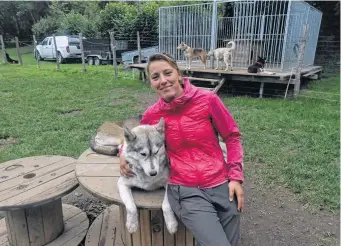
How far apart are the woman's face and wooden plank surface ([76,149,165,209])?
2.48ft

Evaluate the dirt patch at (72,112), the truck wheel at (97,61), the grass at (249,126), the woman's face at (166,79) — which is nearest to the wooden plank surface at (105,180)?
the woman's face at (166,79)

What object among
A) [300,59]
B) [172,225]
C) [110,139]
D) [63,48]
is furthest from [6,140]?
[63,48]

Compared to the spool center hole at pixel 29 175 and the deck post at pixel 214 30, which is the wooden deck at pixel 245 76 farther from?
the spool center hole at pixel 29 175

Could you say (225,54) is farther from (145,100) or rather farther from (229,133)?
(229,133)

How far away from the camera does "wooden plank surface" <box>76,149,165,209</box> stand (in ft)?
6.89

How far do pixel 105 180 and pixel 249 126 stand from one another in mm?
4149

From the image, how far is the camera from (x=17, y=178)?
2.79 m

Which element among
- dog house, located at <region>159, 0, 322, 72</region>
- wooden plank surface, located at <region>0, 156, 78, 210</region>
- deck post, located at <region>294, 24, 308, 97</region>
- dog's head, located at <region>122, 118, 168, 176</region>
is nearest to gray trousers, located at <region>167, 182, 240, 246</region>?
dog's head, located at <region>122, 118, 168, 176</region>

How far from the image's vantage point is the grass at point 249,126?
405 cm

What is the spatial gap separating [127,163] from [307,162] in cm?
328

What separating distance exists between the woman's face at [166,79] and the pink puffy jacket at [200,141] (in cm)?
8

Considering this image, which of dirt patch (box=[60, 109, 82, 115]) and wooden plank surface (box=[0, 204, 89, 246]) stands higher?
dirt patch (box=[60, 109, 82, 115])

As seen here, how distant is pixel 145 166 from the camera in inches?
79.4

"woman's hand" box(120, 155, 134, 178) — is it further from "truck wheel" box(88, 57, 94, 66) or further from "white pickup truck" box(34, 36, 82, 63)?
"white pickup truck" box(34, 36, 82, 63)
